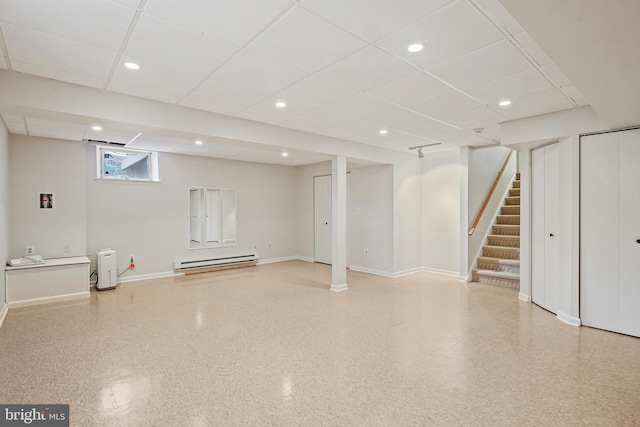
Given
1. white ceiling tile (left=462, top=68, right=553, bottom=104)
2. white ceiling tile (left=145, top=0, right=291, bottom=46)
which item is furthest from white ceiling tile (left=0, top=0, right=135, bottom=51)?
white ceiling tile (left=462, top=68, right=553, bottom=104)

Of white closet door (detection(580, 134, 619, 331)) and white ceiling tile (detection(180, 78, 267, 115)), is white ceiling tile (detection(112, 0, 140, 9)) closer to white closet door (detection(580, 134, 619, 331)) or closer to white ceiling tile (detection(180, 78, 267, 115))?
white ceiling tile (detection(180, 78, 267, 115))

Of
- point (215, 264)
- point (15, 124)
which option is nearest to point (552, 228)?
point (215, 264)

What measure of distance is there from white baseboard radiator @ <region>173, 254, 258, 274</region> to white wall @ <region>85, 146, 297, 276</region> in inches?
5.8

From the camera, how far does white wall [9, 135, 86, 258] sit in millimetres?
5270

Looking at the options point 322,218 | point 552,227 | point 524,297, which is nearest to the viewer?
point 552,227

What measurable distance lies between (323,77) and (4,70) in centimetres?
290

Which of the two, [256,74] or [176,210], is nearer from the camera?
[256,74]

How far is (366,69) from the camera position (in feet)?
9.45

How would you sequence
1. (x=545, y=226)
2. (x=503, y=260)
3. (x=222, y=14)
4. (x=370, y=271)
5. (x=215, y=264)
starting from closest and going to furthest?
(x=222, y=14) < (x=545, y=226) < (x=503, y=260) < (x=370, y=271) < (x=215, y=264)

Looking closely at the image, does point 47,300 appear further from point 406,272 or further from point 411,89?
point 406,272

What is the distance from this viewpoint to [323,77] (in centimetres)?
307

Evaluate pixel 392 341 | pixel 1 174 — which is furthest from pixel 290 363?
pixel 1 174

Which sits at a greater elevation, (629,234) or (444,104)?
(444,104)

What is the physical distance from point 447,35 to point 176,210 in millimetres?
6385
